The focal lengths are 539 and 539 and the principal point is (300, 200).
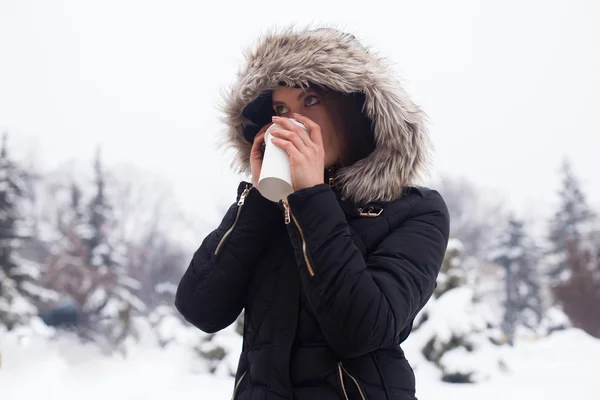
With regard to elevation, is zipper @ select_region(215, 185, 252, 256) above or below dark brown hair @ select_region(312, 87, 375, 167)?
below

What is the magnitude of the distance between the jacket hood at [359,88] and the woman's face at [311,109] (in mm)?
20

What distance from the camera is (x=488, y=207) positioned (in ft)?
61.2

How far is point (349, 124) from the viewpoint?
1087 millimetres

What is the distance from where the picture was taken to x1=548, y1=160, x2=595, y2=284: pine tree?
11.1 metres

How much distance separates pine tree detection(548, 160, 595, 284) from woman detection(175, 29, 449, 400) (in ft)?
36.4

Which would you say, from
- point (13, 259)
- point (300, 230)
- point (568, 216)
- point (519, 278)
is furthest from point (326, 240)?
point (519, 278)

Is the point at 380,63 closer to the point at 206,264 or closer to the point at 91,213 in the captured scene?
the point at 206,264

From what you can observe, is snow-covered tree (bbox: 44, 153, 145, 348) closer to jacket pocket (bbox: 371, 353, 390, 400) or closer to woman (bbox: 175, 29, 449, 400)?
woman (bbox: 175, 29, 449, 400)

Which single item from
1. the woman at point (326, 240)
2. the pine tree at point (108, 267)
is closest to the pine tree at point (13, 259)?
the pine tree at point (108, 267)

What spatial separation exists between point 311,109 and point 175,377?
16.3 ft

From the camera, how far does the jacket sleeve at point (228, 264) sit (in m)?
1.00

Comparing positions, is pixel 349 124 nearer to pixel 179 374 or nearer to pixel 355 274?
pixel 355 274

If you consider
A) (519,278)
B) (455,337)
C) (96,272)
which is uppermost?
(455,337)

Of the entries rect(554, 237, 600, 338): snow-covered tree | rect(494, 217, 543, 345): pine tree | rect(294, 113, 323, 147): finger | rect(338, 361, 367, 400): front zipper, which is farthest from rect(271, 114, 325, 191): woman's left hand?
rect(494, 217, 543, 345): pine tree
